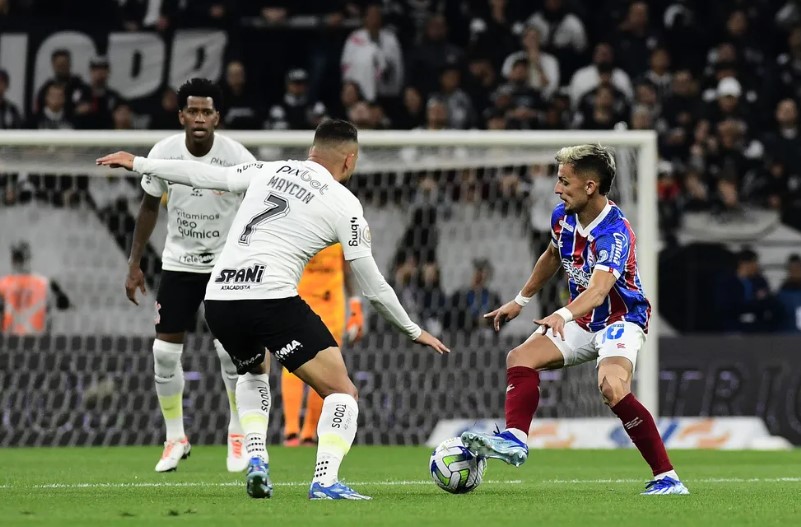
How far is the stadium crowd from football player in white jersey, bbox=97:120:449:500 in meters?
8.95

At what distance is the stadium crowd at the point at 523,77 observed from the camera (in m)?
16.1

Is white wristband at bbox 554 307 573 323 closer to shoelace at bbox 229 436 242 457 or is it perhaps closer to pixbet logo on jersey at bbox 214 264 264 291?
pixbet logo on jersey at bbox 214 264 264 291

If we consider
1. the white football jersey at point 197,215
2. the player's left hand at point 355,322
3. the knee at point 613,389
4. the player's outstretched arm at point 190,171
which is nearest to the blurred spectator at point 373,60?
the player's left hand at point 355,322

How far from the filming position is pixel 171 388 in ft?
29.9

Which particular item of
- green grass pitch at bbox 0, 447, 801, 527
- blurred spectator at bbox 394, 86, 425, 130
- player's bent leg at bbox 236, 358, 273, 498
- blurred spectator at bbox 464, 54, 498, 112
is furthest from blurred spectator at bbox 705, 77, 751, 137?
player's bent leg at bbox 236, 358, 273, 498

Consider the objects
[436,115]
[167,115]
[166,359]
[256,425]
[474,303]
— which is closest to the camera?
[256,425]

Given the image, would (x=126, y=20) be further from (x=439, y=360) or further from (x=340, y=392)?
(x=340, y=392)

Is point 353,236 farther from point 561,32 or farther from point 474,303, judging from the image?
point 561,32

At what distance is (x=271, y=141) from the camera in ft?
40.5

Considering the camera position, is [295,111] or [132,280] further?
[295,111]

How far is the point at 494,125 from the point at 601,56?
6.13 ft

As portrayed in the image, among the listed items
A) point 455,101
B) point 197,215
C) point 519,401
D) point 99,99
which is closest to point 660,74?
point 455,101

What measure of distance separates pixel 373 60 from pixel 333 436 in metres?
11.4

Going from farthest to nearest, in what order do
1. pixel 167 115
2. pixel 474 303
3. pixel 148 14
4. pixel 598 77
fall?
pixel 148 14
pixel 598 77
pixel 167 115
pixel 474 303
